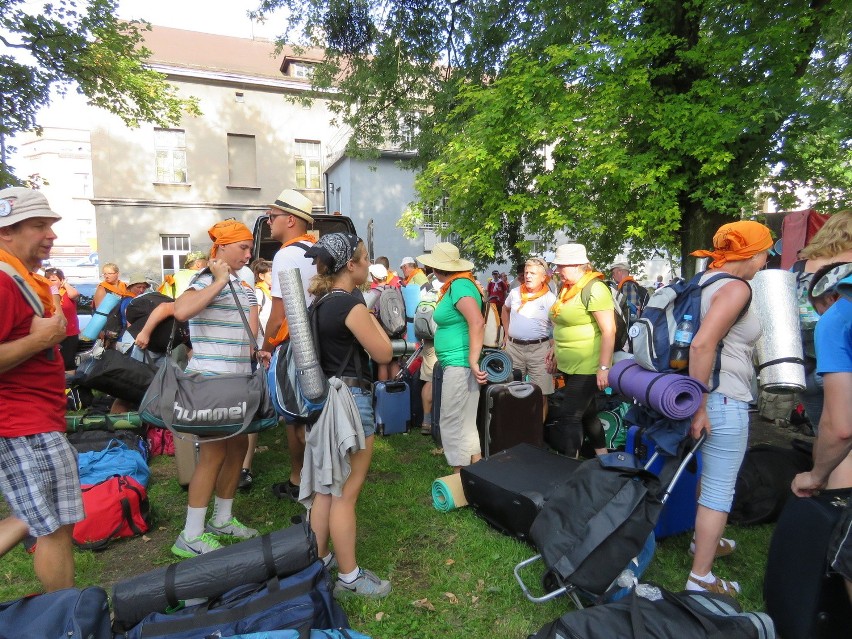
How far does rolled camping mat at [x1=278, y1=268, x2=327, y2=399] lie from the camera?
2402mm

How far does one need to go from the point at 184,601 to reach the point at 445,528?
1.87 metres

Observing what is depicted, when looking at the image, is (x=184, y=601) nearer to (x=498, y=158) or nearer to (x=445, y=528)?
(x=445, y=528)

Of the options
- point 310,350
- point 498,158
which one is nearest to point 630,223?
point 498,158

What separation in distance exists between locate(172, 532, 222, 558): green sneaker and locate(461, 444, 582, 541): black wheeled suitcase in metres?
1.63

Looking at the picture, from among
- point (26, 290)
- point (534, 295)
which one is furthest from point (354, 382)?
point (534, 295)

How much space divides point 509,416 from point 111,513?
9.59 ft

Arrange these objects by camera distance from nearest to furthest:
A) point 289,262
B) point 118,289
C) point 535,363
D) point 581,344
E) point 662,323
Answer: point 662,323 → point 289,262 → point 581,344 → point 535,363 → point 118,289

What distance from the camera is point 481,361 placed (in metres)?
4.19

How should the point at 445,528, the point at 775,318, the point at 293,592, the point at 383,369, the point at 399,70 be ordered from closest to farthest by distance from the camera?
the point at 293,592 < the point at 775,318 < the point at 445,528 < the point at 383,369 < the point at 399,70

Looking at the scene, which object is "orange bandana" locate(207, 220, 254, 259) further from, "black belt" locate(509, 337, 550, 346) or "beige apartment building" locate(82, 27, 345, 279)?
"beige apartment building" locate(82, 27, 345, 279)

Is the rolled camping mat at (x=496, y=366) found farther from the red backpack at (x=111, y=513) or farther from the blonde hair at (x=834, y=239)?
the red backpack at (x=111, y=513)

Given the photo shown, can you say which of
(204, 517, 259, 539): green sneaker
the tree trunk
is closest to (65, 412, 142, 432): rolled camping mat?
(204, 517, 259, 539): green sneaker

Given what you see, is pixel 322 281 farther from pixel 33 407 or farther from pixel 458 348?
pixel 458 348

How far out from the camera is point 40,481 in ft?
6.86
